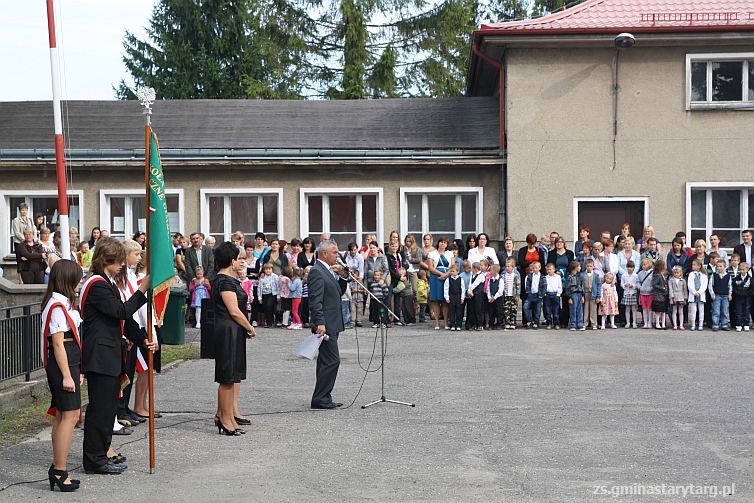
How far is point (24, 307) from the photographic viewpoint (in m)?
11.4

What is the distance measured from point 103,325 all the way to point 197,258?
41.3 feet

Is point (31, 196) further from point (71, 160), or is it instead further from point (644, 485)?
point (644, 485)

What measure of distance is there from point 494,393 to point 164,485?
5.06 m

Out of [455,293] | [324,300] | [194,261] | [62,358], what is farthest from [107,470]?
[194,261]

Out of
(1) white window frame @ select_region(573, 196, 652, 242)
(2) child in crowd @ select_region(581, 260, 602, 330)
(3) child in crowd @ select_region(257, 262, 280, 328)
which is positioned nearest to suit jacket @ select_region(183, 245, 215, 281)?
(3) child in crowd @ select_region(257, 262, 280, 328)

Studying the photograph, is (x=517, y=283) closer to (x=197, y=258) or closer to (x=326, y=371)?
(x=197, y=258)

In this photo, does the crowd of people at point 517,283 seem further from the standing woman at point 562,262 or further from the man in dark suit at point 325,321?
the man in dark suit at point 325,321

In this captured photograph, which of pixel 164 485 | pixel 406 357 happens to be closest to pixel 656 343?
pixel 406 357

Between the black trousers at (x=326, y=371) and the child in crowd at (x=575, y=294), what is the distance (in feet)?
30.5

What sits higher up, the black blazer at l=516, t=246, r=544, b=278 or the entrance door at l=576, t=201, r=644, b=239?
the entrance door at l=576, t=201, r=644, b=239

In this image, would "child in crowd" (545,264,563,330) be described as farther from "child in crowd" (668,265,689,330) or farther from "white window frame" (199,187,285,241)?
"white window frame" (199,187,285,241)

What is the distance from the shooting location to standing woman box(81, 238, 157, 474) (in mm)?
7480

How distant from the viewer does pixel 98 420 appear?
7.51 meters

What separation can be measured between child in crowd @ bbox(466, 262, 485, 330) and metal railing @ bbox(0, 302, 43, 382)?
938 centimetres
